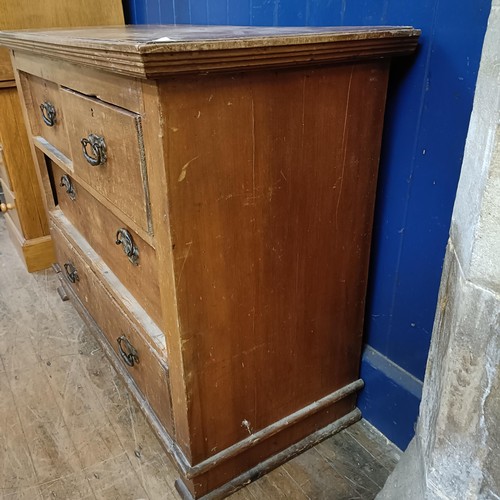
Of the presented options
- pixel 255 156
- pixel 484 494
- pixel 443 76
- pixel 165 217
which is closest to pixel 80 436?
pixel 165 217

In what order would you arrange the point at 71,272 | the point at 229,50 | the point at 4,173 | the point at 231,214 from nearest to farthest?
the point at 229,50
the point at 231,214
the point at 71,272
the point at 4,173

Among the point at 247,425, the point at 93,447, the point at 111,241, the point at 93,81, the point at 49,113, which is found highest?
the point at 93,81

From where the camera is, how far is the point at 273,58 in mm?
773

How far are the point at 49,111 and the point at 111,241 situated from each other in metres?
0.40

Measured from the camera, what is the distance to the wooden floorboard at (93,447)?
1.14 metres

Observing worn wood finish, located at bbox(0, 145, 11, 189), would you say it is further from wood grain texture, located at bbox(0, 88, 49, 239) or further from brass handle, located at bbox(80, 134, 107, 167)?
brass handle, located at bbox(80, 134, 107, 167)

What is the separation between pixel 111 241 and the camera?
4.15 ft

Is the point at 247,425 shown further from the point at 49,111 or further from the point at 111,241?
the point at 49,111

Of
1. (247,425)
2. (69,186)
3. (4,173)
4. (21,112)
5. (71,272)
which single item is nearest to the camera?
(247,425)

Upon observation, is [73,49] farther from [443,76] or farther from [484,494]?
[484,494]

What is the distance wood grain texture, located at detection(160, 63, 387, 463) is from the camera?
80 centimetres

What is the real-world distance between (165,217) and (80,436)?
766 mm

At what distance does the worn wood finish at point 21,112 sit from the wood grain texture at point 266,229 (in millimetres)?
1254

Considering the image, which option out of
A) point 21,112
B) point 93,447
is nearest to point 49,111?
point 21,112
